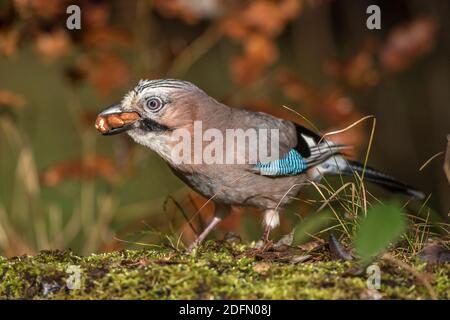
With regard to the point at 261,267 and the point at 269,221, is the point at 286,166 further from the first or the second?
the point at 261,267

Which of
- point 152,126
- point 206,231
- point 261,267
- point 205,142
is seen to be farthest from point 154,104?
point 261,267

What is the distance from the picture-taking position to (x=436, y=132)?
23.3 ft

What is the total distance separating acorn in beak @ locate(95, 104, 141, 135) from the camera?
3.46 m

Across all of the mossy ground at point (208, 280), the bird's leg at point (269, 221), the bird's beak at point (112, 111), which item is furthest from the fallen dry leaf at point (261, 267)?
the bird's beak at point (112, 111)

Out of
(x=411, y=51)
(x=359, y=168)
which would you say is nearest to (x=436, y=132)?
(x=411, y=51)

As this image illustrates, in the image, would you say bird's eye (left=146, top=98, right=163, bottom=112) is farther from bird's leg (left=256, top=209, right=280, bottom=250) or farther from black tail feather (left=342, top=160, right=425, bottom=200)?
black tail feather (left=342, top=160, right=425, bottom=200)

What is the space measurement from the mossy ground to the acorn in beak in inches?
39.0

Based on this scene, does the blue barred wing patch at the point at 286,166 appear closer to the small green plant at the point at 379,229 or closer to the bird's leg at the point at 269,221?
the bird's leg at the point at 269,221

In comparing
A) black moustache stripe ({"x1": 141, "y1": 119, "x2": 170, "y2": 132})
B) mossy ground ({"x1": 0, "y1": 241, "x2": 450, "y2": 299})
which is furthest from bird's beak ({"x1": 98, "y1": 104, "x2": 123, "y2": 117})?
mossy ground ({"x1": 0, "y1": 241, "x2": 450, "y2": 299})

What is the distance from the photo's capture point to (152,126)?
350 centimetres

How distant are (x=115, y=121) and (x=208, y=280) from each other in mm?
1311

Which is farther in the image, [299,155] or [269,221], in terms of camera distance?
[299,155]
